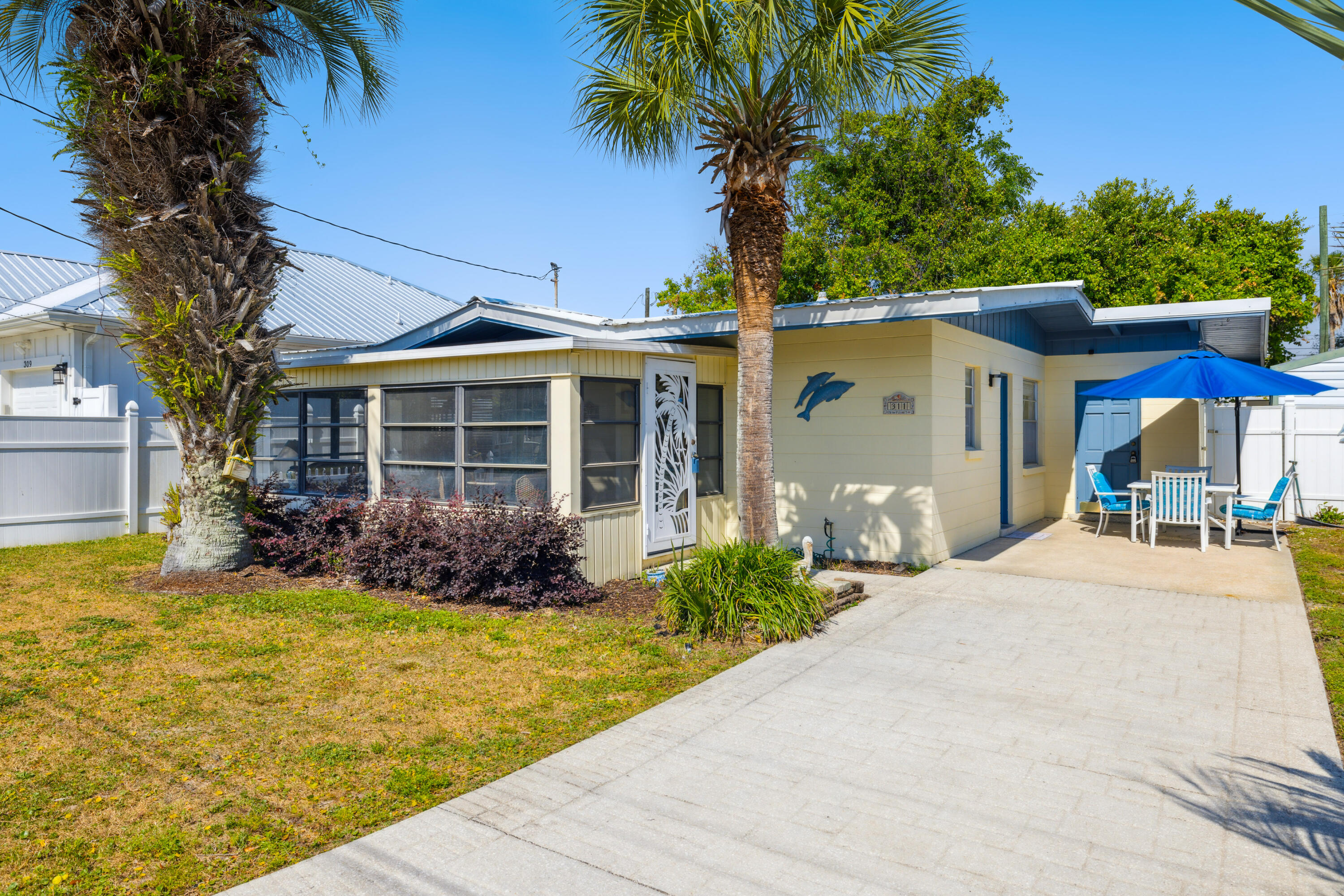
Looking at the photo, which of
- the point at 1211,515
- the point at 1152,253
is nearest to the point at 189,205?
the point at 1211,515

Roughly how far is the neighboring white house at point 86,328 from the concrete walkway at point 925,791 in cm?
991

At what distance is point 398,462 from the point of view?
9742 millimetres

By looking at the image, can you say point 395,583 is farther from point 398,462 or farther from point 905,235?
point 905,235

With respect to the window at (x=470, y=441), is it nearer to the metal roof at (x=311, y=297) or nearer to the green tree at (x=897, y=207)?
the metal roof at (x=311, y=297)

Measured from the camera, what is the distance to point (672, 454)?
9.34 meters

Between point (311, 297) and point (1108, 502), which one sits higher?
point (311, 297)

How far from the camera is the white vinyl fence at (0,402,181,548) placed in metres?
10.9

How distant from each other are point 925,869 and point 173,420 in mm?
8719

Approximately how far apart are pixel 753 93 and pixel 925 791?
581 centimetres

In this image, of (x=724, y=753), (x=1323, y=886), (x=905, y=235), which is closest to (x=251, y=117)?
(x=724, y=753)

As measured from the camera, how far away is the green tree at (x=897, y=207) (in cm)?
2433

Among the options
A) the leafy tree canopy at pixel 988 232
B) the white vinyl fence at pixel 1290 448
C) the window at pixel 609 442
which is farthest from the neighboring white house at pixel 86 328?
the white vinyl fence at pixel 1290 448

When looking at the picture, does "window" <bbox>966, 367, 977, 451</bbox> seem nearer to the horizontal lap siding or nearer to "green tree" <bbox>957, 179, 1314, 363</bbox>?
the horizontal lap siding

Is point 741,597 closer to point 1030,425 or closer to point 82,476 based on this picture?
point 1030,425
